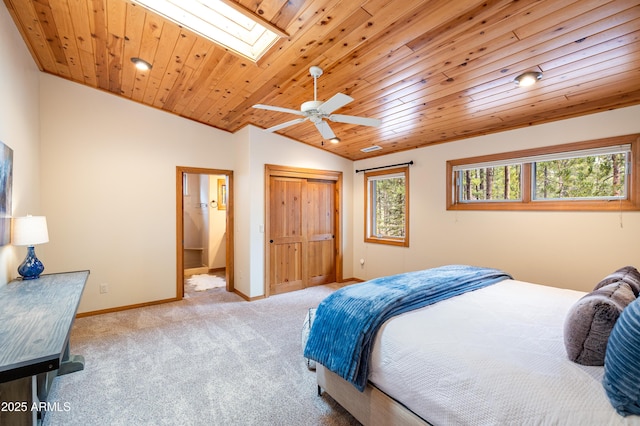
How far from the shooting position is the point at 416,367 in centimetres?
143

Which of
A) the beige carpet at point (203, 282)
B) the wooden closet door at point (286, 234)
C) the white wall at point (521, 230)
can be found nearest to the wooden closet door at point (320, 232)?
the wooden closet door at point (286, 234)

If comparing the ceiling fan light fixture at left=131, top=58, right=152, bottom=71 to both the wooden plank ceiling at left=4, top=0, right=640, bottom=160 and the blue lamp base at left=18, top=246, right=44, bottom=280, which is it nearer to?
the wooden plank ceiling at left=4, top=0, right=640, bottom=160

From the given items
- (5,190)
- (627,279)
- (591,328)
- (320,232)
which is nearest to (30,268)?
(5,190)

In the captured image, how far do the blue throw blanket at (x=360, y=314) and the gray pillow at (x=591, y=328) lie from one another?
0.79m

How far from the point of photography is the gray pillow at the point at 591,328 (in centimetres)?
124

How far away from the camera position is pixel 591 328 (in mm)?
1265

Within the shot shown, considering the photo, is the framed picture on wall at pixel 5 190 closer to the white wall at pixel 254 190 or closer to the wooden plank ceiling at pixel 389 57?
the wooden plank ceiling at pixel 389 57

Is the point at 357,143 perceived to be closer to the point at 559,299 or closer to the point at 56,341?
the point at 559,299

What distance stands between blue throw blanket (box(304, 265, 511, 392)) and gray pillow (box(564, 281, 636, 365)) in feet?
2.60

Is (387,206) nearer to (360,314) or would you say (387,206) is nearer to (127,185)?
(360,314)

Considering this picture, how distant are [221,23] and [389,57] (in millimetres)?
1390

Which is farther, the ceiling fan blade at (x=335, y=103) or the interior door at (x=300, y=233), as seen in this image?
the interior door at (x=300, y=233)

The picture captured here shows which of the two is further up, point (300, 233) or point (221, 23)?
point (221, 23)

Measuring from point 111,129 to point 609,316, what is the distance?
5.01 meters
